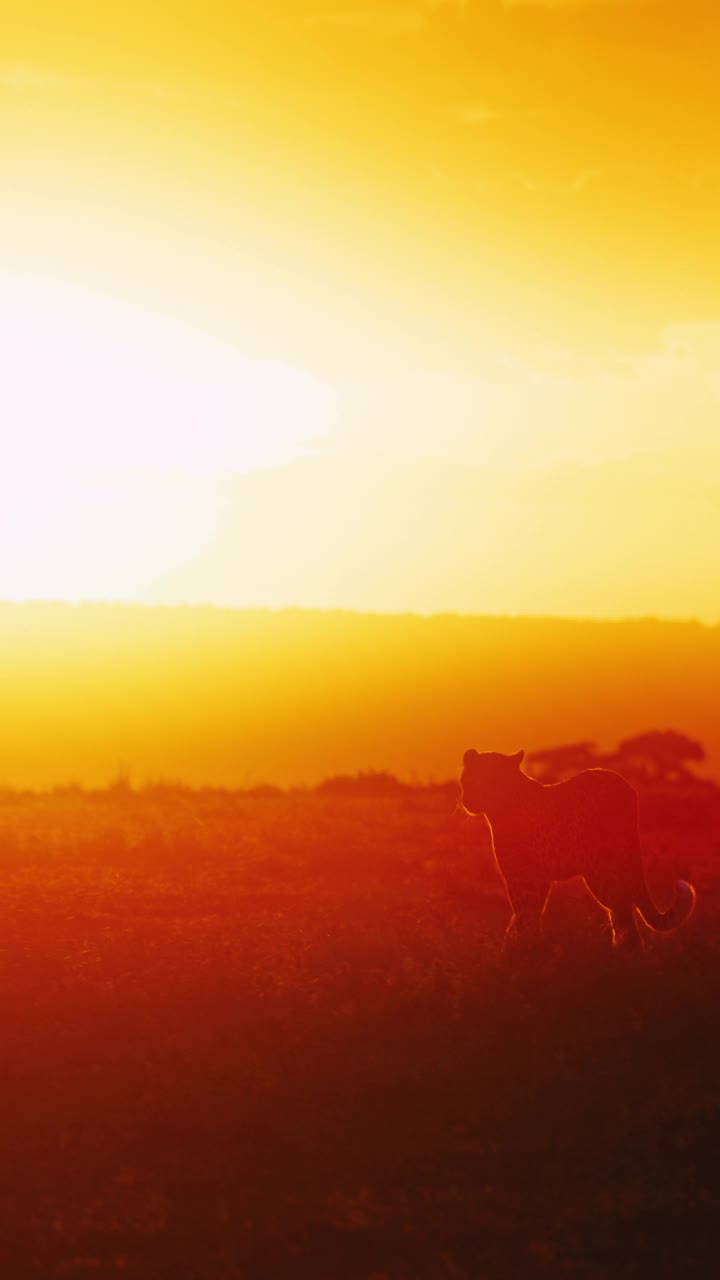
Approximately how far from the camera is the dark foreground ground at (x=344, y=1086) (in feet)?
26.6

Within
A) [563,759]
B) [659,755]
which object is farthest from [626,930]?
[659,755]

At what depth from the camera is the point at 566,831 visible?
12133 mm

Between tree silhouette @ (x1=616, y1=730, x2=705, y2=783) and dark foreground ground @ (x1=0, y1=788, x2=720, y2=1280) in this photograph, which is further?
tree silhouette @ (x1=616, y1=730, x2=705, y2=783)

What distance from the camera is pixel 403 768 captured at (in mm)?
30891

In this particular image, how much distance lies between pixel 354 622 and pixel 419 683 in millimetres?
21967

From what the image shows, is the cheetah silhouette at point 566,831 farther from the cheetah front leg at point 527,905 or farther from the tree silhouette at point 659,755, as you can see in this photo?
the tree silhouette at point 659,755

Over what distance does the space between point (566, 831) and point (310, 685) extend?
4126 inches

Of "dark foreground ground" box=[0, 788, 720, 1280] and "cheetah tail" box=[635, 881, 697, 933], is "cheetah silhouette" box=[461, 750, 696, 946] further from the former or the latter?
"dark foreground ground" box=[0, 788, 720, 1280]

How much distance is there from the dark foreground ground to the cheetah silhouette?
0.58 meters

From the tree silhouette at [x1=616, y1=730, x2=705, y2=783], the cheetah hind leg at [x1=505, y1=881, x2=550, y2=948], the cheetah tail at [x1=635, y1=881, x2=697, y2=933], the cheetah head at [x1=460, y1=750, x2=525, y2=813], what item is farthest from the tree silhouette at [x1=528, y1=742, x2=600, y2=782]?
the cheetah head at [x1=460, y1=750, x2=525, y2=813]

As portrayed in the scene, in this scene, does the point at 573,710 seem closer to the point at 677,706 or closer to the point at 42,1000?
the point at 677,706

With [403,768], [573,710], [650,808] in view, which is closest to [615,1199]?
[650,808]

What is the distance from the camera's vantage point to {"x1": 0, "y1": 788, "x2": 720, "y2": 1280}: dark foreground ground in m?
8.11

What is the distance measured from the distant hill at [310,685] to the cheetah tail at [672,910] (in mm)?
56037
